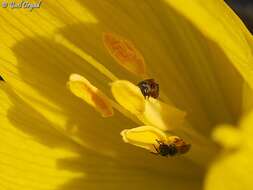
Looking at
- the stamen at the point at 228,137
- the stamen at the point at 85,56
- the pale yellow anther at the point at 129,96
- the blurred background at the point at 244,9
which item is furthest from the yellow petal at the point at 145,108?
the blurred background at the point at 244,9

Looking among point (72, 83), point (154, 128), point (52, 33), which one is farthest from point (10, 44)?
point (154, 128)

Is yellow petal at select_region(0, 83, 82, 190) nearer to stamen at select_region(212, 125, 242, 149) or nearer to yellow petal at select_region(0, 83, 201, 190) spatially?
yellow petal at select_region(0, 83, 201, 190)

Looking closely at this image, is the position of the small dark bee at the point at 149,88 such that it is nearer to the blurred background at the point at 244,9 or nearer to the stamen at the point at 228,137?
the stamen at the point at 228,137

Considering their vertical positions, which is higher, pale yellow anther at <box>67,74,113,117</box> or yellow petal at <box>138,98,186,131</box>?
yellow petal at <box>138,98,186,131</box>

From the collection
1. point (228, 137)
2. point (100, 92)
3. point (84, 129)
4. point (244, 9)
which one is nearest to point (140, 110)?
point (100, 92)

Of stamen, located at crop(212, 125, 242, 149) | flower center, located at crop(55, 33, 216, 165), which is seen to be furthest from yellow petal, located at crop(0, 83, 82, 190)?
stamen, located at crop(212, 125, 242, 149)

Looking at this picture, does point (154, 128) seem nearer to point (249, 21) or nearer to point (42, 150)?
point (42, 150)
